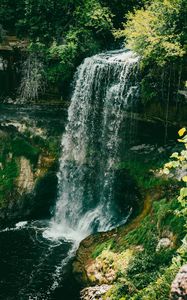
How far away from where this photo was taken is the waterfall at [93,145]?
641 inches

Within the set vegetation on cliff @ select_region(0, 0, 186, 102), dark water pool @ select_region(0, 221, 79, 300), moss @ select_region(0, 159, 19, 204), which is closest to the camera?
dark water pool @ select_region(0, 221, 79, 300)

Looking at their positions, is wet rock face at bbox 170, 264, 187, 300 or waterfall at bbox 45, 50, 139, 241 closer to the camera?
wet rock face at bbox 170, 264, 187, 300

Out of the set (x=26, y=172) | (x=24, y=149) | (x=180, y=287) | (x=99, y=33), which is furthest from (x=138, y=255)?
(x=99, y=33)

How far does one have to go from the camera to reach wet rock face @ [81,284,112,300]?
11.7 m

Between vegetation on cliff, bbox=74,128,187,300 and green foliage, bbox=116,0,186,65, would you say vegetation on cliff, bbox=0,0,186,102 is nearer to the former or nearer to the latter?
green foliage, bbox=116,0,186,65

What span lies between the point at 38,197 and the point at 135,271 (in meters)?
7.64

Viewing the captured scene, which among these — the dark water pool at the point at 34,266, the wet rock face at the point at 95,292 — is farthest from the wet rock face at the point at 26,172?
the wet rock face at the point at 95,292

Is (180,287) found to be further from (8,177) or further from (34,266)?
(8,177)

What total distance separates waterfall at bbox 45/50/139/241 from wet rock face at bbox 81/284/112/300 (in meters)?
3.96

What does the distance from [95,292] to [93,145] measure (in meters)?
7.13

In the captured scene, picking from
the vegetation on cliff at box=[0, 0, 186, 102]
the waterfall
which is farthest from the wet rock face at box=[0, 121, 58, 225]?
the vegetation on cliff at box=[0, 0, 186, 102]

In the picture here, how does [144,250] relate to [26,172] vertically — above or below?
below

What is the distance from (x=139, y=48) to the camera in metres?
15.1

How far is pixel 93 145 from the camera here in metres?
17.8
